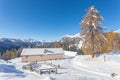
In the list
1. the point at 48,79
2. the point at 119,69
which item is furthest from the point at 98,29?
the point at 48,79

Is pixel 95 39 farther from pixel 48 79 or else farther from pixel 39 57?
pixel 39 57

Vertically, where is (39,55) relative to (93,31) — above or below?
below

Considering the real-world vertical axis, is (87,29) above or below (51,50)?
above

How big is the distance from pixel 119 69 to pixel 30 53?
43.2 meters

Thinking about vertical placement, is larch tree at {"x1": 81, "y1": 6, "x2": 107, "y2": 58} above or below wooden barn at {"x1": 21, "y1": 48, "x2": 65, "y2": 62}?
above

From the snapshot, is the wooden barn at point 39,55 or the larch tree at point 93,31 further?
the wooden barn at point 39,55

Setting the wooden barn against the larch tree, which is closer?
the larch tree

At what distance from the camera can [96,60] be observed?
3909 centimetres

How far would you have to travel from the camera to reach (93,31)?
134 feet

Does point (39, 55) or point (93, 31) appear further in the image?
point (39, 55)

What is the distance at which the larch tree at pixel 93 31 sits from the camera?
133 ft

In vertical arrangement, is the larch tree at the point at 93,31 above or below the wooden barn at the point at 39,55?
above

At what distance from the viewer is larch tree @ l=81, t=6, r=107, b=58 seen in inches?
1594

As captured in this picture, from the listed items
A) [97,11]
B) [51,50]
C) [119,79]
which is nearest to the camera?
[119,79]
